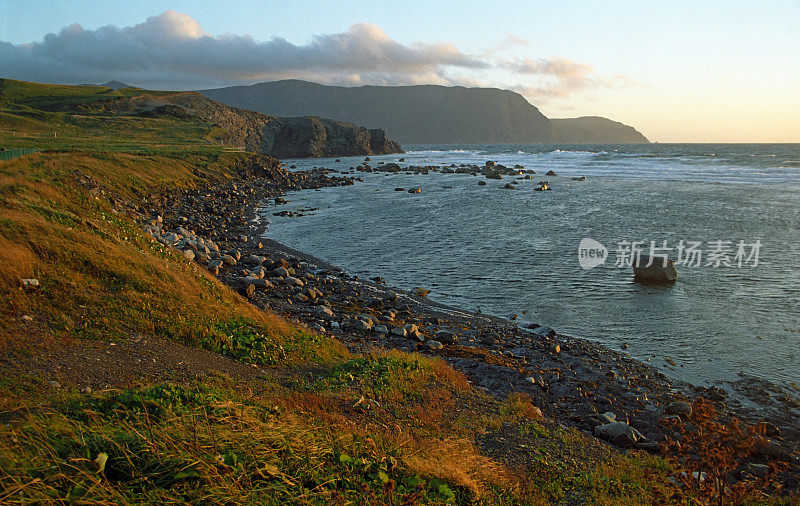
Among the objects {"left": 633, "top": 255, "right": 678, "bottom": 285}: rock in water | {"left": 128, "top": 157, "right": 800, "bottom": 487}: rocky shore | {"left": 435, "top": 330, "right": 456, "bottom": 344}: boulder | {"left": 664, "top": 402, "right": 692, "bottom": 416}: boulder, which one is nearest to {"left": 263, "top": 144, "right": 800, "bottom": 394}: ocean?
{"left": 633, "top": 255, "right": 678, "bottom": 285}: rock in water

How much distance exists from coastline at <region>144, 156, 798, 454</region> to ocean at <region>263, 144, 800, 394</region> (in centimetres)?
118

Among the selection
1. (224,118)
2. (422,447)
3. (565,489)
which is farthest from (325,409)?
(224,118)

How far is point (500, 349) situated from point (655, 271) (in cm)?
1103

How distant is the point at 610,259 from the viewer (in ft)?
85.4

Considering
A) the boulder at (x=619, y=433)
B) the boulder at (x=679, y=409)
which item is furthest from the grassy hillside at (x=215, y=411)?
the boulder at (x=679, y=409)

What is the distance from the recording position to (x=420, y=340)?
14797 millimetres

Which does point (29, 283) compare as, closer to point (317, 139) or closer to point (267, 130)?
point (267, 130)

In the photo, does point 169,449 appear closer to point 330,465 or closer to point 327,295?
point 330,465

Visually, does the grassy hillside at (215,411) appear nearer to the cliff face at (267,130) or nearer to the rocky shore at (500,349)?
the rocky shore at (500,349)

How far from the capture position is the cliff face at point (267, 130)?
90688 mm

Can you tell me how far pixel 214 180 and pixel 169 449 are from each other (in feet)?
168

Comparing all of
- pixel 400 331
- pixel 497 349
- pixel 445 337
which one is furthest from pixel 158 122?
pixel 497 349

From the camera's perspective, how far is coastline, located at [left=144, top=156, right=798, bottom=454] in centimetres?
1107

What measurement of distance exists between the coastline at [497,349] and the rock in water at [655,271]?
785 centimetres
